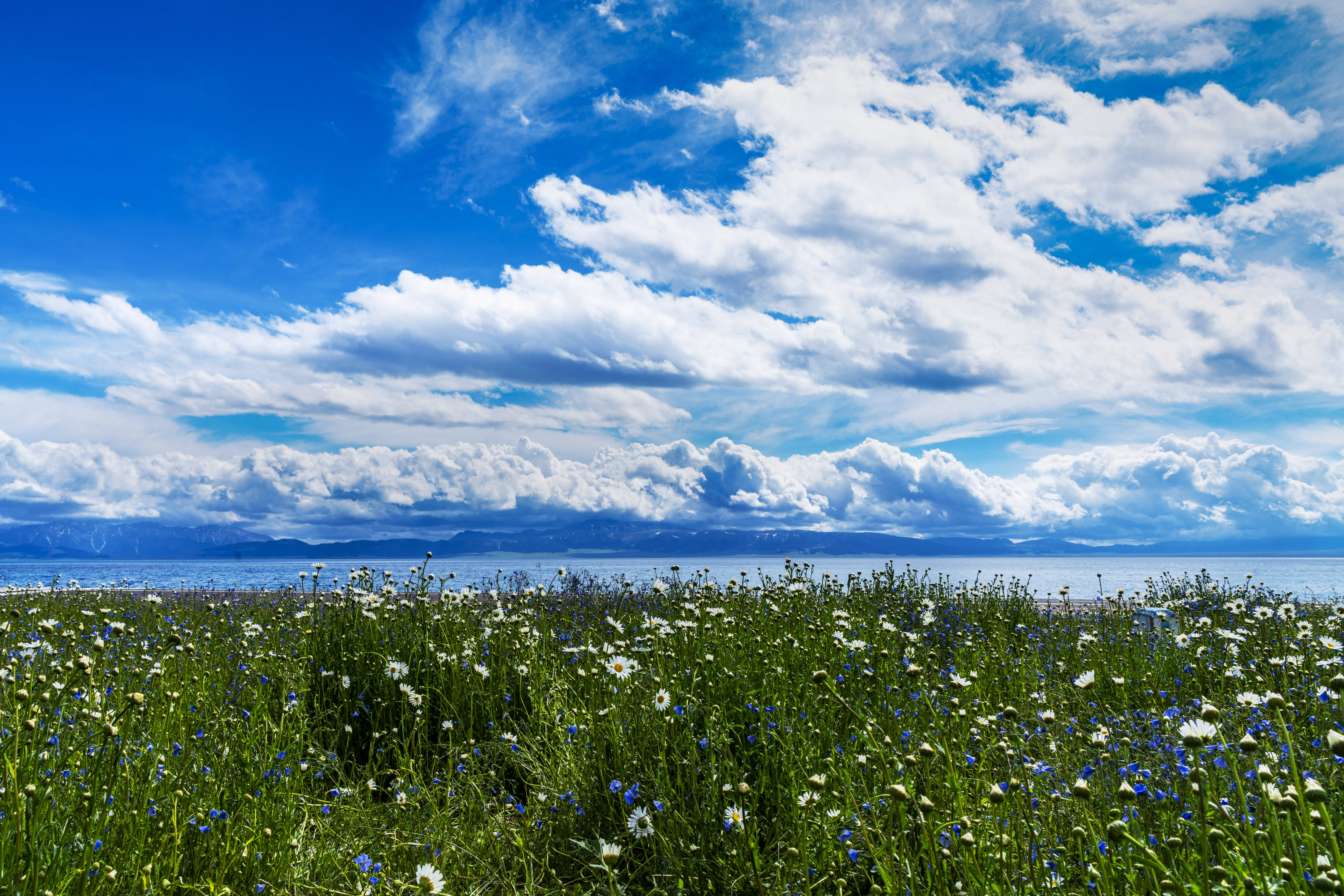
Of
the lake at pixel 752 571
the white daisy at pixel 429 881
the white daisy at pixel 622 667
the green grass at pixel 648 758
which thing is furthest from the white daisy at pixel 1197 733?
the lake at pixel 752 571

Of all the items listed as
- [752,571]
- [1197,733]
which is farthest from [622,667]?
[752,571]

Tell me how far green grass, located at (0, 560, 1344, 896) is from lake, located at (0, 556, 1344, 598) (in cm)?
291

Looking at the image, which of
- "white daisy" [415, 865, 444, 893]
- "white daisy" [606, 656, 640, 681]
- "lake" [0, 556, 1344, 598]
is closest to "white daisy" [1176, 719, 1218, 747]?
"white daisy" [415, 865, 444, 893]

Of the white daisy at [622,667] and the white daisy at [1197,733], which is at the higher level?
the white daisy at [1197,733]

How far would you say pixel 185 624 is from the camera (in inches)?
369

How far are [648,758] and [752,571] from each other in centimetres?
7681

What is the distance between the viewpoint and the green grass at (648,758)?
2.70 metres

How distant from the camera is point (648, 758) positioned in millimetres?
3855

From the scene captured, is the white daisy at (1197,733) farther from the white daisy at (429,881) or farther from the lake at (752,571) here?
the lake at (752,571)

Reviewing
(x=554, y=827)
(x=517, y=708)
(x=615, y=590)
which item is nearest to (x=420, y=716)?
(x=517, y=708)

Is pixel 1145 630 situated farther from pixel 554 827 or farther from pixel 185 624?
pixel 185 624

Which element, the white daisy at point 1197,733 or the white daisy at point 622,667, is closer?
the white daisy at point 1197,733

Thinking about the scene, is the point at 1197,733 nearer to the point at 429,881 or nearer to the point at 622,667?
the point at 429,881

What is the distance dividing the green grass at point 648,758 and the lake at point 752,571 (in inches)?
114
